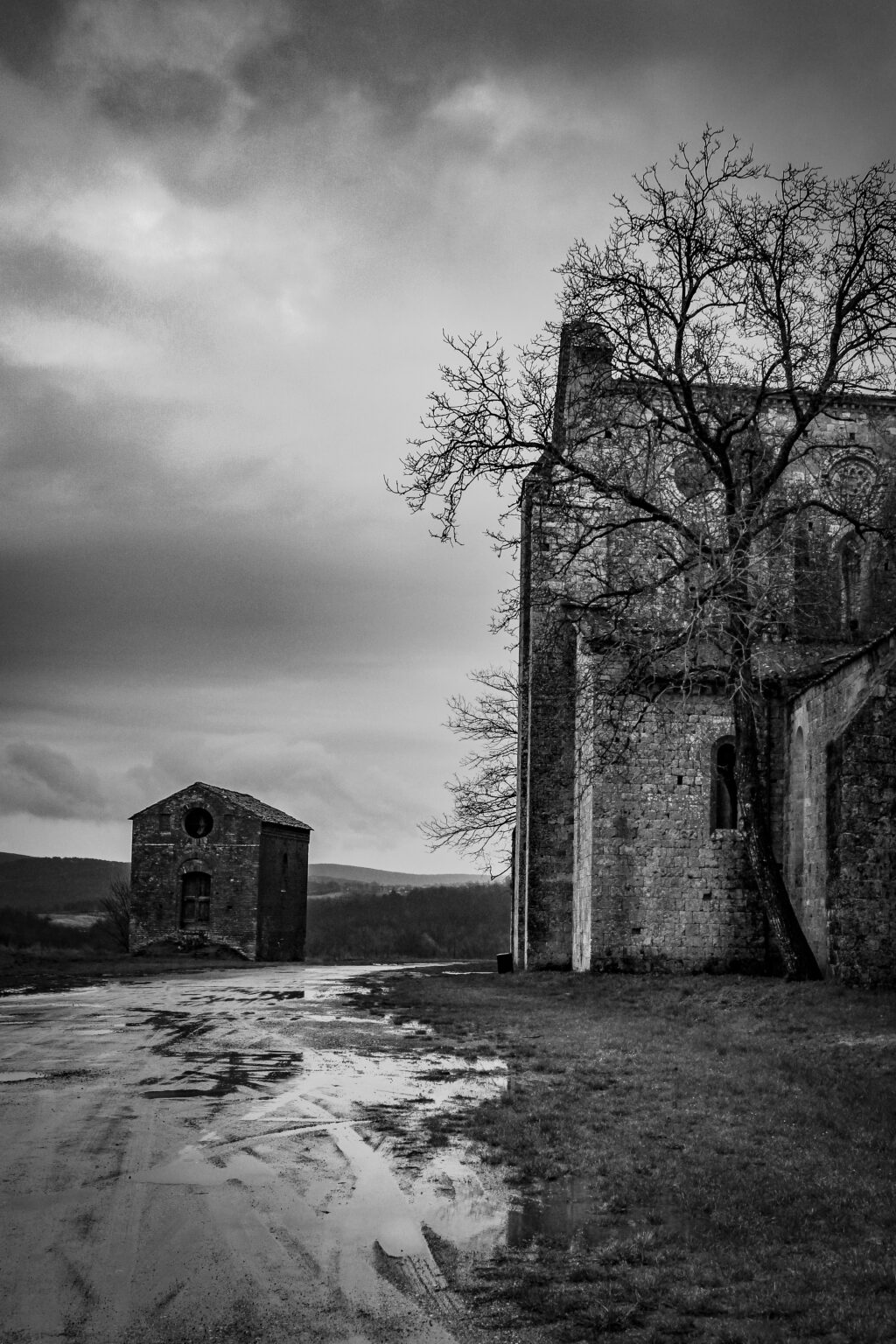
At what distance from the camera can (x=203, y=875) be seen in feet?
138

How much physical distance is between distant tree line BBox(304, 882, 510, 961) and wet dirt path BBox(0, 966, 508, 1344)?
3500 centimetres

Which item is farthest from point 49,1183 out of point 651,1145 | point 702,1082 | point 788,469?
point 788,469

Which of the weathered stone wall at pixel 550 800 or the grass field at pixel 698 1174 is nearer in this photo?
the grass field at pixel 698 1174

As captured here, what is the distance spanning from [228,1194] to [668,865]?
16324 mm

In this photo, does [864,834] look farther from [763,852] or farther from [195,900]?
[195,900]

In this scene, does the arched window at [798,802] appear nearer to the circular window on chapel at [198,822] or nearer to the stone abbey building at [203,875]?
the stone abbey building at [203,875]

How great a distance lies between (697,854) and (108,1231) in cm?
1739

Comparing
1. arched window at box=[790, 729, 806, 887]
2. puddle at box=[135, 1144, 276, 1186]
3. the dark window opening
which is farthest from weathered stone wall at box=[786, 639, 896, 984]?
the dark window opening

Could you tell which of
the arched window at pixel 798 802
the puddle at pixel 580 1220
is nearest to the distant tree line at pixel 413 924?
the arched window at pixel 798 802

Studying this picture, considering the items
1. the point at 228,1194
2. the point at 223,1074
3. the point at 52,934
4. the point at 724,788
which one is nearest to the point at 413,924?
the point at 52,934

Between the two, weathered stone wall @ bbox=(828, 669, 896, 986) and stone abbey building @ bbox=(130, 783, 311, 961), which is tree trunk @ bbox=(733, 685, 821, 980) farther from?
stone abbey building @ bbox=(130, 783, 311, 961)

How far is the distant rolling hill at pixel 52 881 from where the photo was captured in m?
91.5

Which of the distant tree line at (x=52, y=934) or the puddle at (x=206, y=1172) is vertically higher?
the puddle at (x=206, y=1172)

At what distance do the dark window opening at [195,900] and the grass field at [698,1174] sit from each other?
96.9 feet
